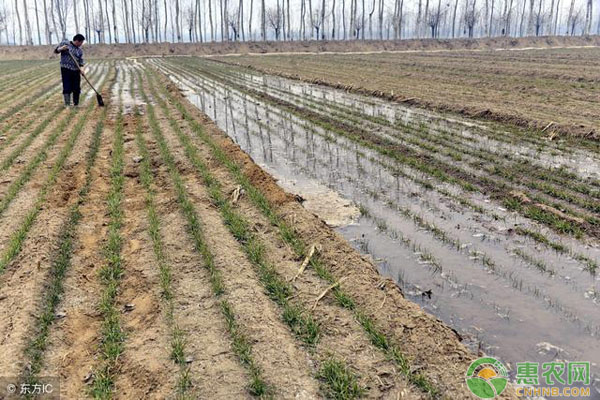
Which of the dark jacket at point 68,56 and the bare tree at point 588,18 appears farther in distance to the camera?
the bare tree at point 588,18

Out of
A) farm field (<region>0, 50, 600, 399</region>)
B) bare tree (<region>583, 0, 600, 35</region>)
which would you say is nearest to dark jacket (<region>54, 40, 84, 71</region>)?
farm field (<region>0, 50, 600, 399</region>)

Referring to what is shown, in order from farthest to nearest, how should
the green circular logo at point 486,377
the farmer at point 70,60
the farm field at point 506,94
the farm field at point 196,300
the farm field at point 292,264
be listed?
the farmer at point 70,60 < the farm field at point 506,94 < the farm field at point 292,264 < the farm field at point 196,300 < the green circular logo at point 486,377

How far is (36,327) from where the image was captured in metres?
3.76

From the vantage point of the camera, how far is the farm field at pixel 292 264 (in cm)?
342

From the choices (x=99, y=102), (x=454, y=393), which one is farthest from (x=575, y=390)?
(x=99, y=102)

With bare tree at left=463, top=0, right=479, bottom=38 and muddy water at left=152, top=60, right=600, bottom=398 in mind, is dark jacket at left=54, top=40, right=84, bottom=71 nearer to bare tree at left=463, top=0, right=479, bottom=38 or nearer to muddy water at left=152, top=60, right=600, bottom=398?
muddy water at left=152, top=60, right=600, bottom=398

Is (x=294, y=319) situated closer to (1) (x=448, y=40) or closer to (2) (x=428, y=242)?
(2) (x=428, y=242)

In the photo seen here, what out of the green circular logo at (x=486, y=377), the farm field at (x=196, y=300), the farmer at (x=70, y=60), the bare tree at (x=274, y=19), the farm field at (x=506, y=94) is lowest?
the green circular logo at (x=486, y=377)

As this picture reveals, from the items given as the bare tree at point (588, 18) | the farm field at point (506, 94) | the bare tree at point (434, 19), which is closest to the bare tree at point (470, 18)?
the bare tree at point (434, 19)

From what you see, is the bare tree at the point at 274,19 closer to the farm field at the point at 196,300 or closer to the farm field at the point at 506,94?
the farm field at the point at 506,94

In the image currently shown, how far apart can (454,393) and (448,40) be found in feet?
242

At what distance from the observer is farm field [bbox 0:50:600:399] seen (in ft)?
11.2

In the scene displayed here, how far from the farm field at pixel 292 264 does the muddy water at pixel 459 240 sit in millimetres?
23

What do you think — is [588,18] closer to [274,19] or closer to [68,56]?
[274,19]
